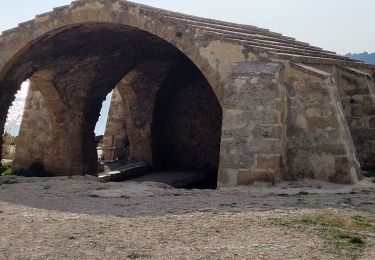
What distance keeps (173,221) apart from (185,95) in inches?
349

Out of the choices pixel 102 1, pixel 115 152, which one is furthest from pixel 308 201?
pixel 115 152

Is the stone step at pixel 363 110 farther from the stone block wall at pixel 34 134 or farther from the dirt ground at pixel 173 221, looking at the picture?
the stone block wall at pixel 34 134

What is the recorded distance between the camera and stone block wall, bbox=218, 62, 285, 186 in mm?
5805

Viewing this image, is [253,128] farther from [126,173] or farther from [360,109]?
[126,173]

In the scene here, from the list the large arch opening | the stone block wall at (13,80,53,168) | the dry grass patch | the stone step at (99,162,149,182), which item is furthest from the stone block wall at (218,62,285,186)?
the stone block wall at (13,80,53,168)

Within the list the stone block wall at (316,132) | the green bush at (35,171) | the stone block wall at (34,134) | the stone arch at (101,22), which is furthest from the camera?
the stone block wall at (34,134)

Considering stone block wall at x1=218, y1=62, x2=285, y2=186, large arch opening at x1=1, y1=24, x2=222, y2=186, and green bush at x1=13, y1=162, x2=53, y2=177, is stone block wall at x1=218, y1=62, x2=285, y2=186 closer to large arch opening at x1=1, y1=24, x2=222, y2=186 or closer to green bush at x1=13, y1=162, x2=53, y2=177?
large arch opening at x1=1, y1=24, x2=222, y2=186

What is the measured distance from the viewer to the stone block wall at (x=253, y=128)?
229 inches

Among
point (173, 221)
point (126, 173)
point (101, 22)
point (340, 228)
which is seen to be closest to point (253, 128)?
point (173, 221)

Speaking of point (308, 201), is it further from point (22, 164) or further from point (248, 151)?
point (22, 164)

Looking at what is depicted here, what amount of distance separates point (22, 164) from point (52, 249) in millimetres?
8531

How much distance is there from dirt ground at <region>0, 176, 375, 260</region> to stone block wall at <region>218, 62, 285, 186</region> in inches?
9.0

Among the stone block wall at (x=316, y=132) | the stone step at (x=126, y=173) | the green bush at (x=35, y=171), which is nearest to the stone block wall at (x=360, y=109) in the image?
the stone block wall at (x=316, y=132)

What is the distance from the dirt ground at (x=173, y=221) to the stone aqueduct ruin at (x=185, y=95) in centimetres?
59
